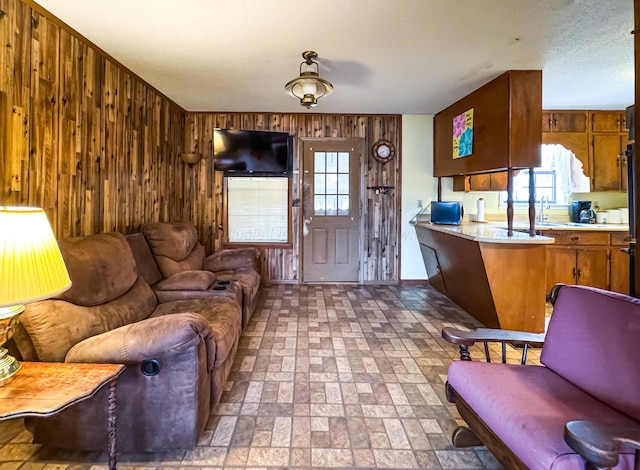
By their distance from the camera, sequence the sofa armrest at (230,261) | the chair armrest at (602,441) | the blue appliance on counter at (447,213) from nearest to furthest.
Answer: the chair armrest at (602,441), the sofa armrest at (230,261), the blue appliance on counter at (447,213)

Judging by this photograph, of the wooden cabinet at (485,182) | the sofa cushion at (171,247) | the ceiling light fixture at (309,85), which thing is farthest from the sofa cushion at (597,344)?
the wooden cabinet at (485,182)

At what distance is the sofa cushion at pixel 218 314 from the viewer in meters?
2.15

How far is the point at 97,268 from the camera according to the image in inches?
86.1

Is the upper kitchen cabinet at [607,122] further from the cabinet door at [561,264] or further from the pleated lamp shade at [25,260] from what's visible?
the pleated lamp shade at [25,260]

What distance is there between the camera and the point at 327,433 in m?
1.95

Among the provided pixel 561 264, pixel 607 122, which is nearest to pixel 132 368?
pixel 561 264

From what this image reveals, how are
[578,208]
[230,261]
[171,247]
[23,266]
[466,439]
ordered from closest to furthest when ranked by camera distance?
[23,266] < [466,439] < [171,247] < [230,261] < [578,208]

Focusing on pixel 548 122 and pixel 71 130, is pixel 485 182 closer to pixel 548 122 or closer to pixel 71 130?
pixel 548 122

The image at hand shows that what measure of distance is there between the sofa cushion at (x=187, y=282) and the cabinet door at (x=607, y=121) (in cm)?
540

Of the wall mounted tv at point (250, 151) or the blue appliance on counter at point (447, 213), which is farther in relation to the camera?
the wall mounted tv at point (250, 151)

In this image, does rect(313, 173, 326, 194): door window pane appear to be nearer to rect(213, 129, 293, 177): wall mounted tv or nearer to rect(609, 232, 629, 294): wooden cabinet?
rect(213, 129, 293, 177): wall mounted tv

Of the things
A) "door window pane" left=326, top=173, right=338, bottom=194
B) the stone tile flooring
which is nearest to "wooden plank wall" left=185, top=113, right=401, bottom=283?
"door window pane" left=326, top=173, right=338, bottom=194

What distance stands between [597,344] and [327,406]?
1468 mm

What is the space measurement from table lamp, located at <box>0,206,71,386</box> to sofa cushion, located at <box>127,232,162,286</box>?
5.60ft
